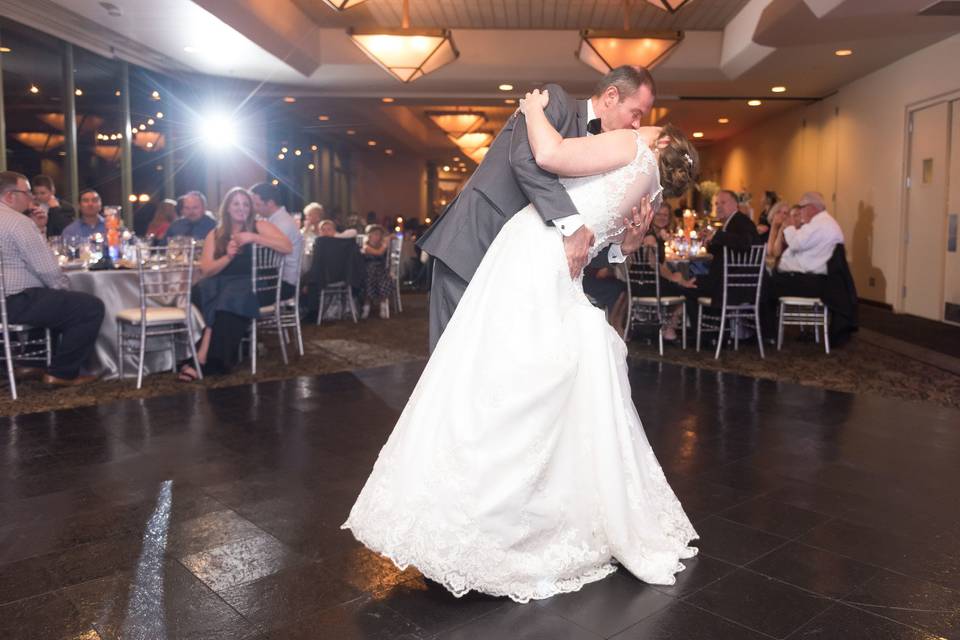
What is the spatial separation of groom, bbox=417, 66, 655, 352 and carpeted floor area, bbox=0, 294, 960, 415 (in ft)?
11.4

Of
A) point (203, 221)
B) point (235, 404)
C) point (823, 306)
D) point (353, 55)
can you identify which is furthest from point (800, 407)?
point (353, 55)

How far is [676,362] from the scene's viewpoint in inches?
264

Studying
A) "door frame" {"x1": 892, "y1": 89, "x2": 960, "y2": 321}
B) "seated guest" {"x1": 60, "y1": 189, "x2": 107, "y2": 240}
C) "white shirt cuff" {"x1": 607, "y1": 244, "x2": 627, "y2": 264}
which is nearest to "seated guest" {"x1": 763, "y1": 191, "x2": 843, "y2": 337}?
"door frame" {"x1": 892, "y1": 89, "x2": 960, "y2": 321}

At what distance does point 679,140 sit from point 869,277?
1001 cm

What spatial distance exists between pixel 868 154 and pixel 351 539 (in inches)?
413

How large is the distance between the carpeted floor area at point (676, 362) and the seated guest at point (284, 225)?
63 cm

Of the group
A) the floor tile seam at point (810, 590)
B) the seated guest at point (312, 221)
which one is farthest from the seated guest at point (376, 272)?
the floor tile seam at point (810, 590)

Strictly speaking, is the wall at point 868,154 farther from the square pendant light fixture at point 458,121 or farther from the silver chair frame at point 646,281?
the square pendant light fixture at point 458,121

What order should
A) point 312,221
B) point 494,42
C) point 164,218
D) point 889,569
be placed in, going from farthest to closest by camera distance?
point 494,42, point 312,221, point 164,218, point 889,569

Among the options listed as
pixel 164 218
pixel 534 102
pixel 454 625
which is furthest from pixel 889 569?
pixel 164 218

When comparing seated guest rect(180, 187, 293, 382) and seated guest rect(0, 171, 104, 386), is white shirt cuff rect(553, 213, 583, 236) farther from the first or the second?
seated guest rect(0, 171, 104, 386)

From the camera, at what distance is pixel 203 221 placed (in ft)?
25.6

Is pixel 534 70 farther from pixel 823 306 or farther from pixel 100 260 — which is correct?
pixel 100 260

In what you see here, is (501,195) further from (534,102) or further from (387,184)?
(387,184)
